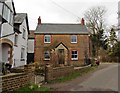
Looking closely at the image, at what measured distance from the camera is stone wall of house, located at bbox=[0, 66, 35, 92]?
36.6ft

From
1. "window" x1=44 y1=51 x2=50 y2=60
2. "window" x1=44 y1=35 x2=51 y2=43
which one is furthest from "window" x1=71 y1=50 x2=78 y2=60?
"window" x1=44 y1=35 x2=51 y2=43

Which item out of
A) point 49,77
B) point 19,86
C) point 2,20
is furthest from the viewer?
point 2,20

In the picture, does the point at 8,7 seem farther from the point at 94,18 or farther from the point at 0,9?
the point at 94,18

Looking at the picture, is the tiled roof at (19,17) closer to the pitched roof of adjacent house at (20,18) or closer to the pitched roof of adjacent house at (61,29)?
the pitched roof of adjacent house at (20,18)

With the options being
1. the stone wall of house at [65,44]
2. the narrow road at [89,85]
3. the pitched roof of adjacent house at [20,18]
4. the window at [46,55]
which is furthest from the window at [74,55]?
the narrow road at [89,85]

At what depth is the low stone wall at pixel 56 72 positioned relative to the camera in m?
17.4

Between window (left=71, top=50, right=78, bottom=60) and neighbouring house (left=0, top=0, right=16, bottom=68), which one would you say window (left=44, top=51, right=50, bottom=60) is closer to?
window (left=71, top=50, right=78, bottom=60)

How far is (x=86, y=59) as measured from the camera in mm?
41219

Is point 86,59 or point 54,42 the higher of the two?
point 54,42

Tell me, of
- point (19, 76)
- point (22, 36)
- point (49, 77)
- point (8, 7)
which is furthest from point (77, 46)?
point (19, 76)

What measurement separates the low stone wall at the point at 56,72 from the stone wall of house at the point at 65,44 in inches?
701

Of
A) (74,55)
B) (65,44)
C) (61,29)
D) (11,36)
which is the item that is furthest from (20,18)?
(74,55)

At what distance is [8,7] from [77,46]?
1938 cm

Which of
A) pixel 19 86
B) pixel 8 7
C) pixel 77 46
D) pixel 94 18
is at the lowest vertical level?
pixel 19 86
